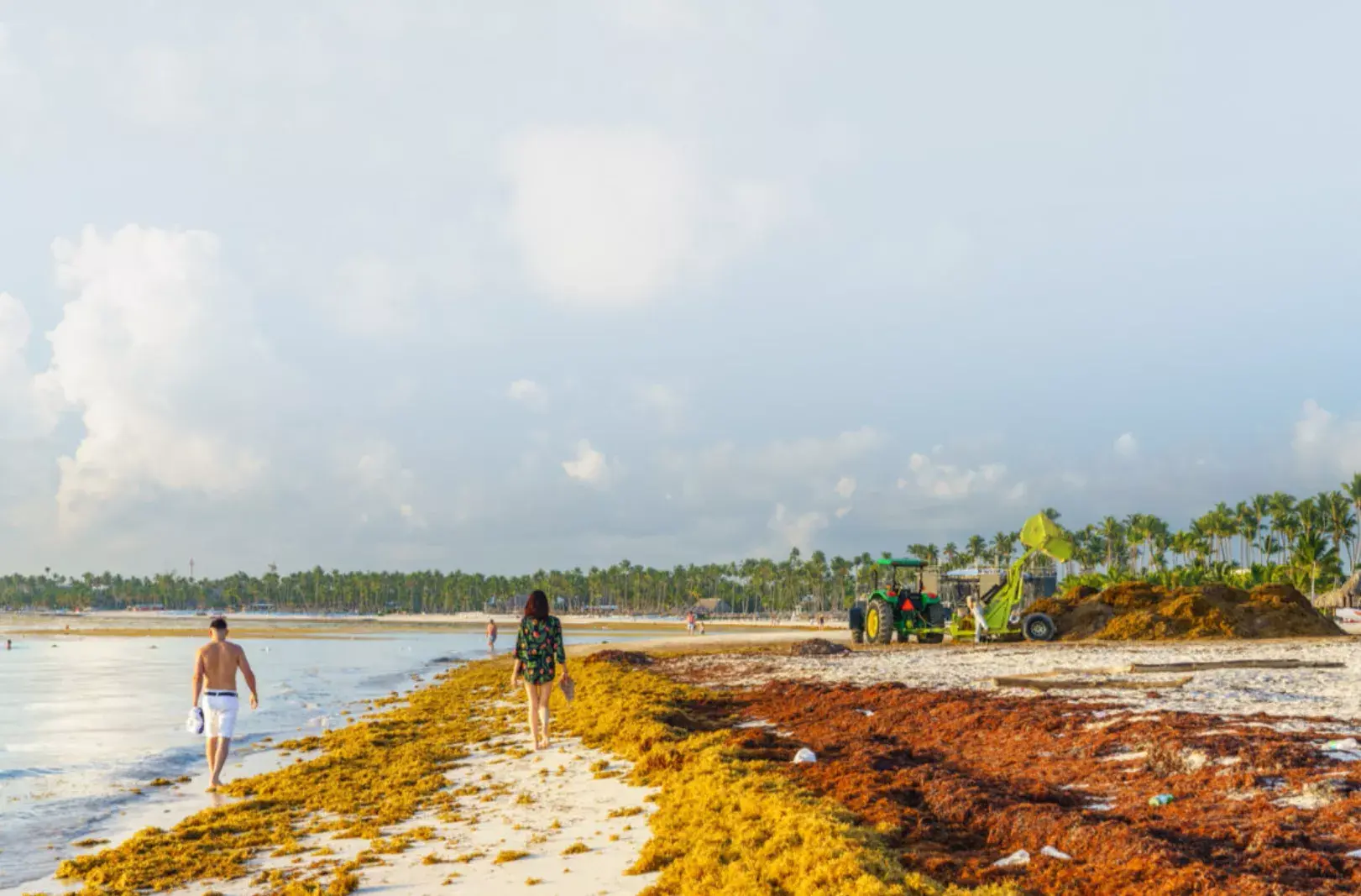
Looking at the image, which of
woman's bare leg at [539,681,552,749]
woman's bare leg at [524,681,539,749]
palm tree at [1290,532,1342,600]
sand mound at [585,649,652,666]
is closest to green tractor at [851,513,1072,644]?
sand mound at [585,649,652,666]

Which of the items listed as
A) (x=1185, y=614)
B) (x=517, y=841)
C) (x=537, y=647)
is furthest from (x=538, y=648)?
(x=1185, y=614)

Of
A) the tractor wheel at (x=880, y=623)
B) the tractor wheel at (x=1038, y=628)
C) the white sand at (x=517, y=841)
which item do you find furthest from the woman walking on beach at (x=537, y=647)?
the tractor wheel at (x=1038, y=628)

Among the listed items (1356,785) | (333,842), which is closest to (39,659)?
(333,842)

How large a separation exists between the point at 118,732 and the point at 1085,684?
63.3ft

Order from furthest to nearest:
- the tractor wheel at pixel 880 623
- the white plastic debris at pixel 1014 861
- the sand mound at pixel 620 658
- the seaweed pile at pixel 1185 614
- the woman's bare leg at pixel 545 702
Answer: the seaweed pile at pixel 1185 614, the tractor wheel at pixel 880 623, the sand mound at pixel 620 658, the woman's bare leg at pixel 545 702, the white plastic debris at pixel 1014 861

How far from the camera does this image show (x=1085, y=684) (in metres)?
16.7

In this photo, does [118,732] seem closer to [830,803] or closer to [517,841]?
[517,841]

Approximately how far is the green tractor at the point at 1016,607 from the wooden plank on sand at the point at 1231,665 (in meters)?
12.3

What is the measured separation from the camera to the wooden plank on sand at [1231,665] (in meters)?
19.0

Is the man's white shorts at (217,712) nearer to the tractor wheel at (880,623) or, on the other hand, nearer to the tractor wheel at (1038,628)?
the tractor wheel at (880,623)

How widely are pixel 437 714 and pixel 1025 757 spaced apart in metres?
12.9

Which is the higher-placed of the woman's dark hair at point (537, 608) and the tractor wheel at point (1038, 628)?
the woman's dark hair at point (537, 608)

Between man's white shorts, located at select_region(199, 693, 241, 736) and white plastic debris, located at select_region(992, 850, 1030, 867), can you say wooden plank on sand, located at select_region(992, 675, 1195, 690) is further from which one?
man's white shorts, located at select_region(199, 693, 241, 736)

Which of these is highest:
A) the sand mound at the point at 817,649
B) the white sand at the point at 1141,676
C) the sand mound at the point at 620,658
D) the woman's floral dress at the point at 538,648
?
the woman's floral dress at the point at 538,648
